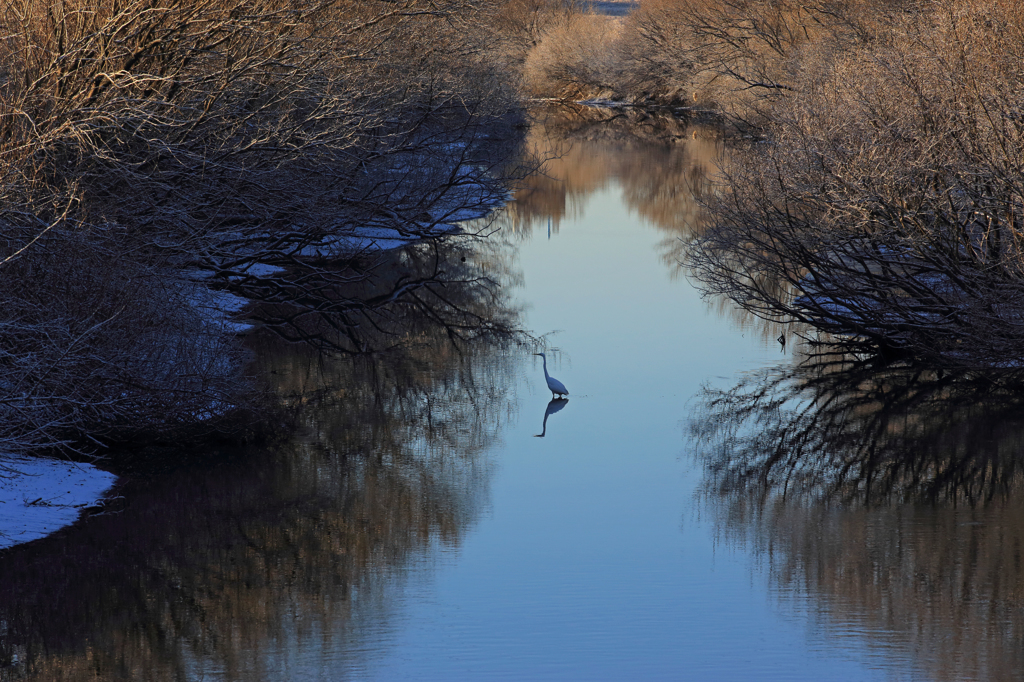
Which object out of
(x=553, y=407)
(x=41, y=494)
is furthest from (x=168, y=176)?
(x=553, y=407)

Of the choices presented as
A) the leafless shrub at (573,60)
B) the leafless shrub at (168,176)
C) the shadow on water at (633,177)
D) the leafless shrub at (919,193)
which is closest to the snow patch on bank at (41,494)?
the leafless shrub at (168,176)

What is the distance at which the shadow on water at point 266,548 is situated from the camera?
21.6 ft

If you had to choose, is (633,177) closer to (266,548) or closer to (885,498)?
(885,498)

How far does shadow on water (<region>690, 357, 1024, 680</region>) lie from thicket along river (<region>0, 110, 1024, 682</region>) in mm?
25

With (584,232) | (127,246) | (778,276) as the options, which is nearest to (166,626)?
(127,246)

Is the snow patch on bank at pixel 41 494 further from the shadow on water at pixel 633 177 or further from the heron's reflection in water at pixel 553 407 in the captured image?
the shadow on water at pixel 633 177

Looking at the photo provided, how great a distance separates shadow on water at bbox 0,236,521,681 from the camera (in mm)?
6594

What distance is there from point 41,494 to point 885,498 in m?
6.44

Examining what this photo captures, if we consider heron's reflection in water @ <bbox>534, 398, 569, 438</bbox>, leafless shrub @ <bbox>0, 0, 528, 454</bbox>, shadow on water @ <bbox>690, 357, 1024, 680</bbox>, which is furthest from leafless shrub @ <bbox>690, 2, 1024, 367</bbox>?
leafless shrub @ <bbox>0, 0, 528, 454</bbox>

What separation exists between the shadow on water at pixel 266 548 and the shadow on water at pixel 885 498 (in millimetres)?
2279

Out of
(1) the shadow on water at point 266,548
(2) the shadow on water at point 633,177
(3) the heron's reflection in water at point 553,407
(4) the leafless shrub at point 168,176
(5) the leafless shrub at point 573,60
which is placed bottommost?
(1) the shadow on water at point 266,548

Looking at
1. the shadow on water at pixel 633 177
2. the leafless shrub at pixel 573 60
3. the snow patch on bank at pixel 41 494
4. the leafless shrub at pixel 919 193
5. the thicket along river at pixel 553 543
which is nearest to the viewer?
the thicket along river at pixel 553 543

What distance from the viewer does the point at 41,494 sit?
8203 millimetres

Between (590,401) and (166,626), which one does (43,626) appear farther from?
(590,401)
